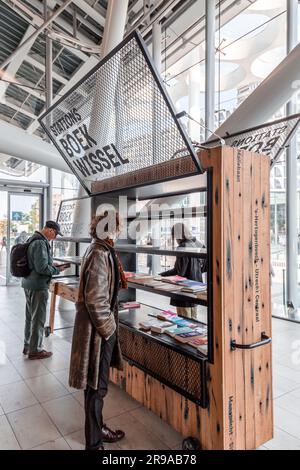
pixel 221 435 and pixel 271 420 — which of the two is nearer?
pixel 221 435

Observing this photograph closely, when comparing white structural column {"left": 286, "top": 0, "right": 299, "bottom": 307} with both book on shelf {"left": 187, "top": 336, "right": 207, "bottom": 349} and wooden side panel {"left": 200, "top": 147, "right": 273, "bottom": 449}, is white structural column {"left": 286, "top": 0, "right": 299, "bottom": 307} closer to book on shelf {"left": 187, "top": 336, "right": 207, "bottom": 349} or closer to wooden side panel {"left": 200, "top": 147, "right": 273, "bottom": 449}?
wooden side panel {"left": 200, "top": 147, "right": 273, "bottom": 449}

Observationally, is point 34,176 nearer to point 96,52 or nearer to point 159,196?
point 96,52

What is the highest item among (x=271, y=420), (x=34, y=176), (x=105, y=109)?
(x=34, y=176)

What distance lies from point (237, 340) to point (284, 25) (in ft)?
18.3

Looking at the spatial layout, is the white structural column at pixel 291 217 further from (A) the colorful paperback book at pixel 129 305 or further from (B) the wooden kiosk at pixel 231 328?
(B) the wooden kiosk at pixel 231 328

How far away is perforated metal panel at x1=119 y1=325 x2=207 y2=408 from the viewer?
217 cm

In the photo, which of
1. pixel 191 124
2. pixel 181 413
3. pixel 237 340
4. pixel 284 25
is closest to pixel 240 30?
pixel 284 25

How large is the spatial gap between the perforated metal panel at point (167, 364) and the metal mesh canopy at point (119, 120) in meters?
1.38

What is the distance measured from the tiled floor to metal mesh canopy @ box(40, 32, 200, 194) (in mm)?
2053

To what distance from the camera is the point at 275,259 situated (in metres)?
6.09

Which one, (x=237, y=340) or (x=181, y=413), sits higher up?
(x=237, y=340)

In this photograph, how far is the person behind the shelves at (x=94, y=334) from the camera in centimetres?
210

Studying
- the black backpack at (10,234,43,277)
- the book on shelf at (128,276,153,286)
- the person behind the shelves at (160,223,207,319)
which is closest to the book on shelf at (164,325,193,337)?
the book on shelf at (128,276,153,286)

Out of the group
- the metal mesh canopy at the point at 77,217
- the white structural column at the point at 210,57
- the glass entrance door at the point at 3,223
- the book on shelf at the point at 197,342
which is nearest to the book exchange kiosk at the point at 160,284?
the book on shelf at the point at 197,342
